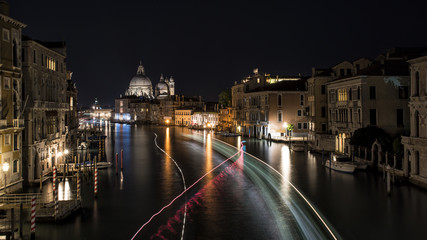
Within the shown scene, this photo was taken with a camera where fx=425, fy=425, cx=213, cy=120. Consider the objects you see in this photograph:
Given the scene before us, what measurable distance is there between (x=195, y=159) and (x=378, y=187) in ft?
66.0

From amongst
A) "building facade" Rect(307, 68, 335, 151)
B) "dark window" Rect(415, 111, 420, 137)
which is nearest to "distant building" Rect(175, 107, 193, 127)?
"building facade" Rect(307, 68, 335, 151)

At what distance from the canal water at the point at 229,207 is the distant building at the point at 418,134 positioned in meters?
1.43

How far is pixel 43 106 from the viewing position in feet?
98.6

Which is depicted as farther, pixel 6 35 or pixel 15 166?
pixel 15 166

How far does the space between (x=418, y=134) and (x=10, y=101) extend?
24768mm

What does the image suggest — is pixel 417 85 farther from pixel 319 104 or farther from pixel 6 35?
pixel 6 35

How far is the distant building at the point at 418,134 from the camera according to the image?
84.5 feet

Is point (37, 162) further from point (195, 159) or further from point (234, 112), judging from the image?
point (234, 112)

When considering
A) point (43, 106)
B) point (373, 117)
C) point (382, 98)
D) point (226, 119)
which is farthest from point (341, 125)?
point (226, 119)

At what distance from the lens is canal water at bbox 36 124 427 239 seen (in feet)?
55.5

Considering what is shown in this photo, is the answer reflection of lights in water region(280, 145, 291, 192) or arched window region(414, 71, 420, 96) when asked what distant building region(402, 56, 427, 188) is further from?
reflection of lights in water region(280, 145, 291, 192)

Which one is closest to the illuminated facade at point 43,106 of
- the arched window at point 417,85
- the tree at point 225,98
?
the arched window at point 417,85

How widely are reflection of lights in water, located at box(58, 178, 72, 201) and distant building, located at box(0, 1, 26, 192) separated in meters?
2.42

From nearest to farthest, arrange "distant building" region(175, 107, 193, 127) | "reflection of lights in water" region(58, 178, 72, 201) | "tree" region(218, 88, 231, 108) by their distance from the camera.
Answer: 1. "reflection of lights in water" region(58, 178, 72, 201)
2. "tree" region(218, 88, 231, 108)
3. "distant building" region(175, 107, 193, 127)
